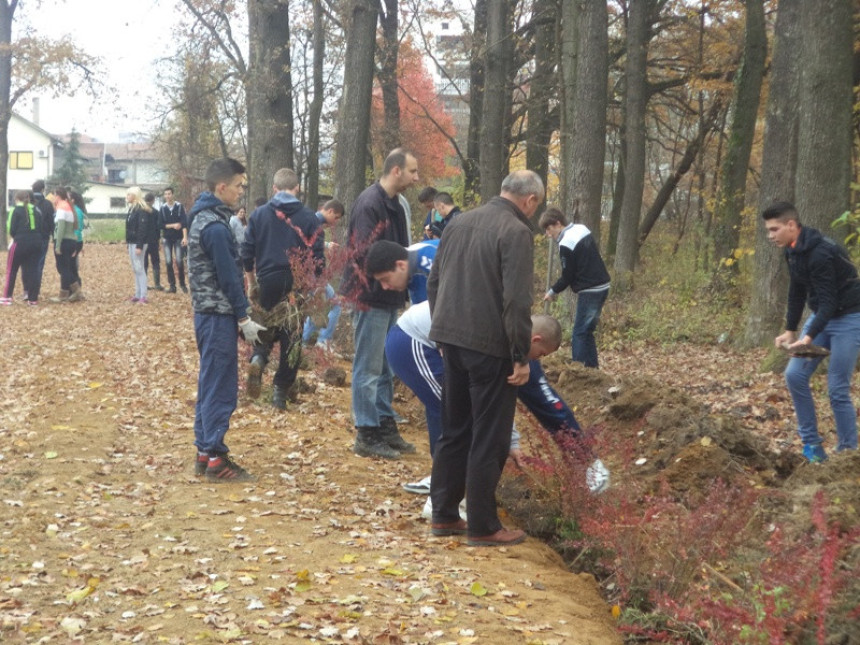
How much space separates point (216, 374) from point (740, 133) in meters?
13.6

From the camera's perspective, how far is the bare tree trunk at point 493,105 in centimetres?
2028

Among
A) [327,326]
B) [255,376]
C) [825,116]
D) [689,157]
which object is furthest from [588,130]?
[689,157]

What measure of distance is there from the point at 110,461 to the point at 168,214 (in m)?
13.2

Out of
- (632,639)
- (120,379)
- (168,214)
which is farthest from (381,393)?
(168,214)

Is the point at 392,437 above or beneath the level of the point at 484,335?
A: beneath

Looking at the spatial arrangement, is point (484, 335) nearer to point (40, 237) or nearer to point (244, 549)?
point (244, 549)

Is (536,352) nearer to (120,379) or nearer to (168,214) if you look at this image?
(120,379)

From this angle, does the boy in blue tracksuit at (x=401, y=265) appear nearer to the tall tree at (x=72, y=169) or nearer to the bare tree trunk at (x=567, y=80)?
the bare tree trunk at (x=567, y=80)

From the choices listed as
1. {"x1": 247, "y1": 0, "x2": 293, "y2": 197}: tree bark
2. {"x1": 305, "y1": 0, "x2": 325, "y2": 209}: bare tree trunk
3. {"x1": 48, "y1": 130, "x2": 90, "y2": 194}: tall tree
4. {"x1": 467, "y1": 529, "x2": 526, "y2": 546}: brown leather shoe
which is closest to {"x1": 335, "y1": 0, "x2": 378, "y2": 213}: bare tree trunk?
{"x1": 247, "y1": 0, "x2": 293, "y2": 197}: tree bark

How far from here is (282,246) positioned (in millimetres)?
9367

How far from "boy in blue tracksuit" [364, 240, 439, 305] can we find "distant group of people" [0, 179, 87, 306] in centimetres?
1346

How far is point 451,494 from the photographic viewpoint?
6.31 m

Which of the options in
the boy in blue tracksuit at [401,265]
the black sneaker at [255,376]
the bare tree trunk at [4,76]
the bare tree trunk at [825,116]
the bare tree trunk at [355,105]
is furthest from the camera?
the bare tree trunk at [4,76]

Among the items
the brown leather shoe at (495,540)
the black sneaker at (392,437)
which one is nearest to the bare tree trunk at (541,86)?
the black sneaker at (392,437)
